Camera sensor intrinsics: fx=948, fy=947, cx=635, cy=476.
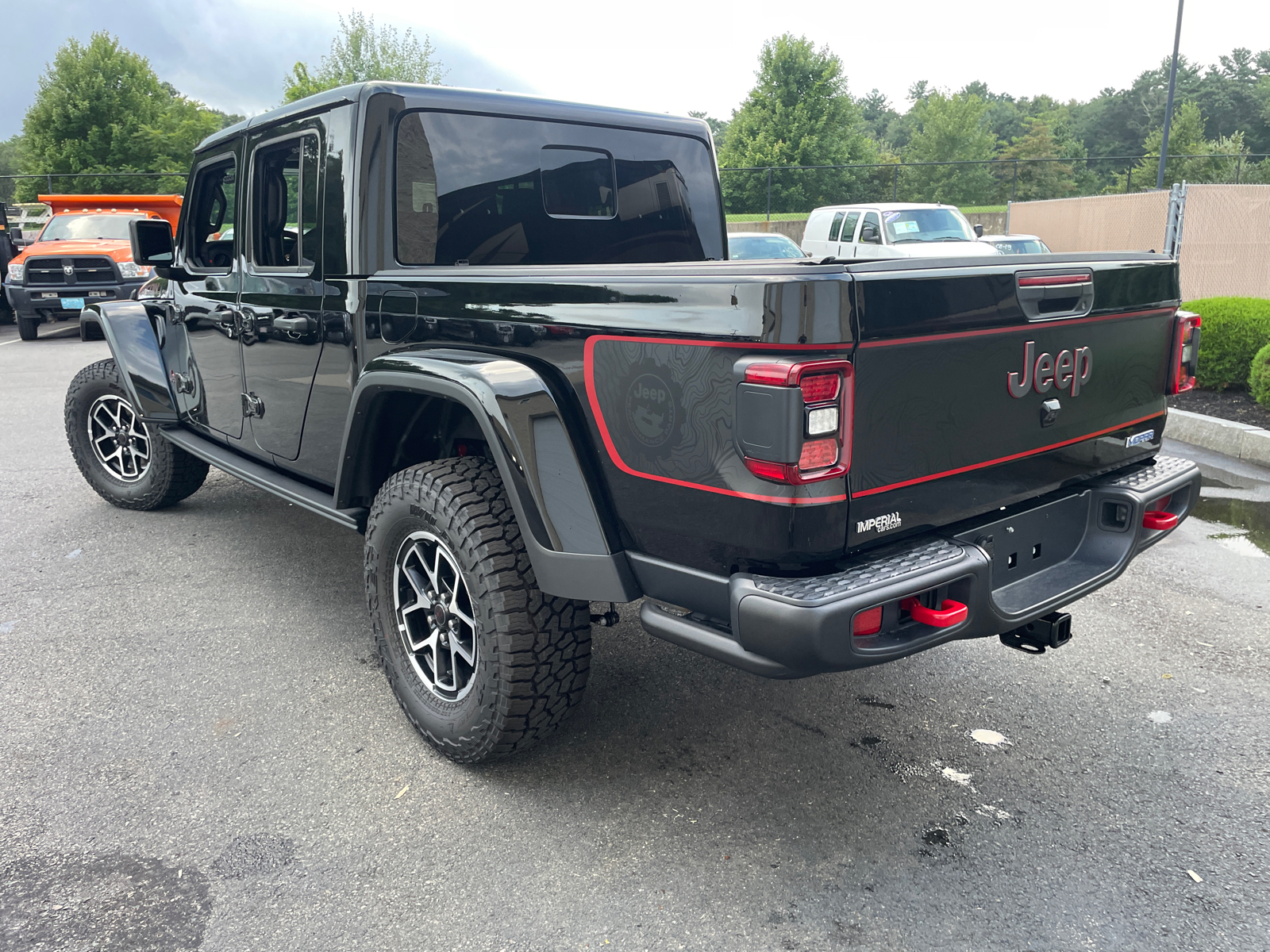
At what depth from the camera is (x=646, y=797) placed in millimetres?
2803

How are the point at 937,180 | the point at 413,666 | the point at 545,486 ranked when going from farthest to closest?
1. the point at 937,180
2. the point at 413,666
3. the point at 545,486

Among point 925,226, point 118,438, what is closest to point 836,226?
point 925,226

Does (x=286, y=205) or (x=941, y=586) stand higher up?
(x=286, y=205)

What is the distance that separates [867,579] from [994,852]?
3.14ft

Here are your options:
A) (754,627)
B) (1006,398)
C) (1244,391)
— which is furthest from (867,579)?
(1244,391)

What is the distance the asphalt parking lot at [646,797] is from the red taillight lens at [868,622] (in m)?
0.72

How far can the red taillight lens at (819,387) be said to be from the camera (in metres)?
2.03

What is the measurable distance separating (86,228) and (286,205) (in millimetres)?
14917

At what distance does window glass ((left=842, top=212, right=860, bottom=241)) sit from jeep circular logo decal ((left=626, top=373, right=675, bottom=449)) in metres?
15.8

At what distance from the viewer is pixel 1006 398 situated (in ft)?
8.16

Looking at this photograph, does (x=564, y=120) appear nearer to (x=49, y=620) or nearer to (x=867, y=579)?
(x=867, y=579)

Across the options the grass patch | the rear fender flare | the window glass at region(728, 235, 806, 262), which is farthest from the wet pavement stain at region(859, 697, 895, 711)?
the grass patch

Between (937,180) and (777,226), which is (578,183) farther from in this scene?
(937,180)

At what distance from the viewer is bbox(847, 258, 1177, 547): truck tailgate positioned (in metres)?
2.17
